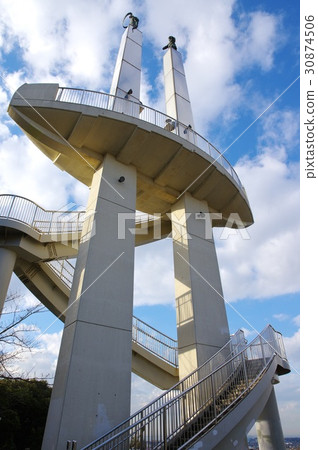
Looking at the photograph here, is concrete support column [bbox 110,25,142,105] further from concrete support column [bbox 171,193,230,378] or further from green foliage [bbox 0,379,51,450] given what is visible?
green foliage [bbox 0,379,51,450]

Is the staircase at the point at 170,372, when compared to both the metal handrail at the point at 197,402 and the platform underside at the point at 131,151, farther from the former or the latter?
the platform underside at the point at 131,151

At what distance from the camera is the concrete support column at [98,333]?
694cm

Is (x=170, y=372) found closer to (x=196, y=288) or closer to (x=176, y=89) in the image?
(x=196, y=288)

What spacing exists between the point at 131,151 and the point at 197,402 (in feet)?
27.7

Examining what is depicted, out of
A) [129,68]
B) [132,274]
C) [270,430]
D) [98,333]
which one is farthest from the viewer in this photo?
[129,68]

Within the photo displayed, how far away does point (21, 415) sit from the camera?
495 inches

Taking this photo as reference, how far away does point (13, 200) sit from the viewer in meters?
12.8

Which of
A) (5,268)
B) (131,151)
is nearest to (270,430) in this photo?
(131,151)

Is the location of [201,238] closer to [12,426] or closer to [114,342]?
[114,342]

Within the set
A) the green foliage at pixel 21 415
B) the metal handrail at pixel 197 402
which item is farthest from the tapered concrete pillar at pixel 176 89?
the green foliage at pixel 21 415

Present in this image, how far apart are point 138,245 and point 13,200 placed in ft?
20.7

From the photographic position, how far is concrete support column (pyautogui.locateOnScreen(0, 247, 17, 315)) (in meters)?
12.0

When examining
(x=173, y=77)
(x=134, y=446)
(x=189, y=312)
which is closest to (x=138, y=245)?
(x=189, y=312)

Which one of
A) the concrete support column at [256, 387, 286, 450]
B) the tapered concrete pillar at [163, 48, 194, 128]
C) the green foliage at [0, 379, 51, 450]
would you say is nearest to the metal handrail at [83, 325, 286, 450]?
the concrete support column at [256, 387, 286, 450]
